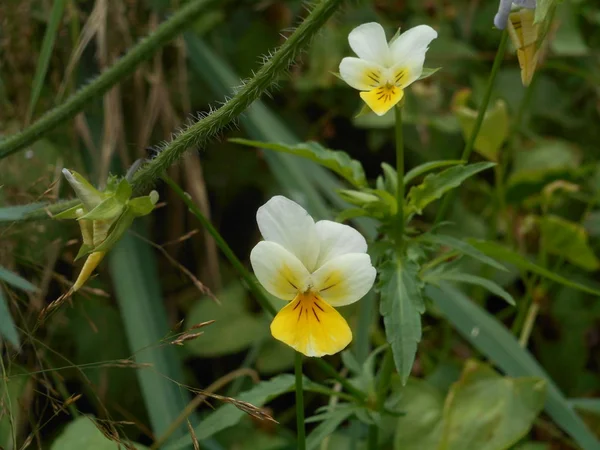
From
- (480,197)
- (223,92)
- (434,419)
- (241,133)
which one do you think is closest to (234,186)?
(241,133)

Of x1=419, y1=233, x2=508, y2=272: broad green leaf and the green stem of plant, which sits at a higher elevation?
the green stem of plant

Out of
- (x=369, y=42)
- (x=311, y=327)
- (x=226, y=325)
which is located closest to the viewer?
(x=311, y=327)

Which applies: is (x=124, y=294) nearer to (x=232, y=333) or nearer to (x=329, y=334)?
(x=232, y=333)

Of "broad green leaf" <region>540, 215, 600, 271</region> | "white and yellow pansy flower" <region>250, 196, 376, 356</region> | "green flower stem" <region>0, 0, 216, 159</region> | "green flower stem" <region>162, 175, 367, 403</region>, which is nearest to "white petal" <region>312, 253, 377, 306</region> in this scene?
"white and yellow pansy flower" <region>250, 196, 376, 356</region>

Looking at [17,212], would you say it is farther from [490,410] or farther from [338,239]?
[490,410]

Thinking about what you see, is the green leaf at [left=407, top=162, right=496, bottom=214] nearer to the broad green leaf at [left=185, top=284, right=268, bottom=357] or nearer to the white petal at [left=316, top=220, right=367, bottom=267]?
the white petal at [left=316, top=220, right=367, bottom=267]

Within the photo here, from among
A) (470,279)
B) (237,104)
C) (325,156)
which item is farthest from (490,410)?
(237,104)
